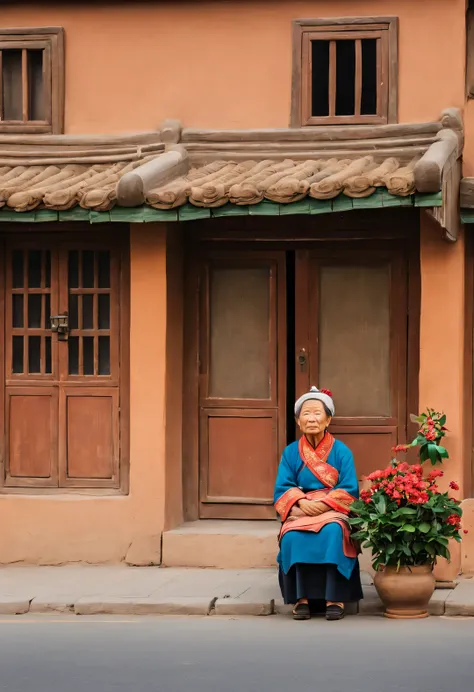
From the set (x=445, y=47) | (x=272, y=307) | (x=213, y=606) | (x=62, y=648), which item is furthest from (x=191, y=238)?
(x=62, y=648)

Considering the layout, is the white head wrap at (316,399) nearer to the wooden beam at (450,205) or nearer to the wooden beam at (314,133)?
the wooden beam at (450,205)

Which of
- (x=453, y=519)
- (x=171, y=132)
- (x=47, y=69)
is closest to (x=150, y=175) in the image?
(x=171, y=132)

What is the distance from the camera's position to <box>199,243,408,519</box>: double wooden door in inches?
506

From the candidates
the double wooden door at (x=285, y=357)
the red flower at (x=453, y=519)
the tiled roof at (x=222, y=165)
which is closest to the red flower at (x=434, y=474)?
the red flower at (x=453, y=519)

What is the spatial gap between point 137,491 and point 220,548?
867mm

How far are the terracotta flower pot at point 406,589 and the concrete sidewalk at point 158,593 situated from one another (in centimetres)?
26

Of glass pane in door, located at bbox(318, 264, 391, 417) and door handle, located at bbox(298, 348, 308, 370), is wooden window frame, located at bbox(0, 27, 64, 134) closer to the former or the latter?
glass pane in door, located at bbox(318, 264, 391, 417)

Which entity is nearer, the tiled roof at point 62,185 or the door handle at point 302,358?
the tiled roof at point 62,185

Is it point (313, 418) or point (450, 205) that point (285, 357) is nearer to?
point (313, 418)

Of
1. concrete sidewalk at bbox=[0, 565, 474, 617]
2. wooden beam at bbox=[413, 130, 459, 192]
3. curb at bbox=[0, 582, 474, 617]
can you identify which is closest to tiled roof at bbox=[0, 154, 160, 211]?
wooden beam at bbox=[413, 130, 459, 192]

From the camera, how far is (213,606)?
36.3ft

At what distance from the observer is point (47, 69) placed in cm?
1340

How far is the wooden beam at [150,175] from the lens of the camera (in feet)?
38.5

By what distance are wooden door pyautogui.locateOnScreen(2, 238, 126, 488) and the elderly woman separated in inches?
87.2
